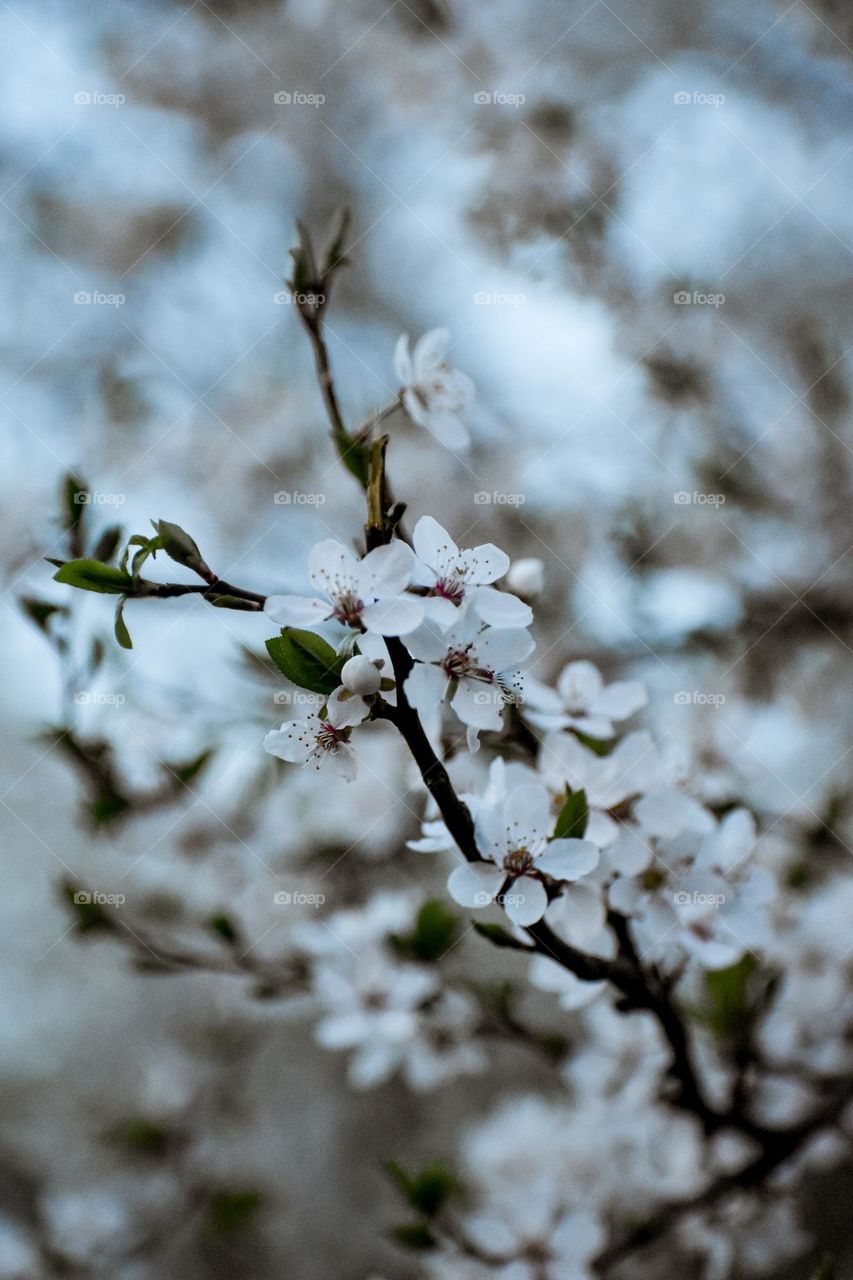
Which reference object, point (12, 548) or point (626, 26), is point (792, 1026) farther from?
point (626, 26)

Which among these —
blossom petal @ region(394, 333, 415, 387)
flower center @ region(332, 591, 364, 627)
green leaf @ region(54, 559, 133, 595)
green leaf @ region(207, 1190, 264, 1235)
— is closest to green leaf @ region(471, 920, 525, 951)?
flower center @ region(332, 591, 364, 627)

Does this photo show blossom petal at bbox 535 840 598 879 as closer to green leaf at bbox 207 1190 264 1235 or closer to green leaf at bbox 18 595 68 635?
green leaf at bbox 18 595 68 635

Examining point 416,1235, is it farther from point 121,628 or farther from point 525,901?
point 121,628

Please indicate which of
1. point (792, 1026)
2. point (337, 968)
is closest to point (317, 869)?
point (337, 968)

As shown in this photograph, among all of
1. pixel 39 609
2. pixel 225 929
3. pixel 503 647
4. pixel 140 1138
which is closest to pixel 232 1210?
pixel 140 1138

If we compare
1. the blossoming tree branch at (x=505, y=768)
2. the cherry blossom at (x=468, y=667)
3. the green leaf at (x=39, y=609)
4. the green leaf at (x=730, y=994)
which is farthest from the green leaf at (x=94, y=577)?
the green leaf at (x=730, y=994)

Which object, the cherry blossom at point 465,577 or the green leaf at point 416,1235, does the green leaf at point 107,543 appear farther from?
the green leaf at point 416,1235

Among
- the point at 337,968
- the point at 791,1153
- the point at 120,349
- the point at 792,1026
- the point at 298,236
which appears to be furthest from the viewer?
the point at 120,349

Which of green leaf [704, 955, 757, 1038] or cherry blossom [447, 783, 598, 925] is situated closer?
cherry blossom [447, 783, 598, 925]
